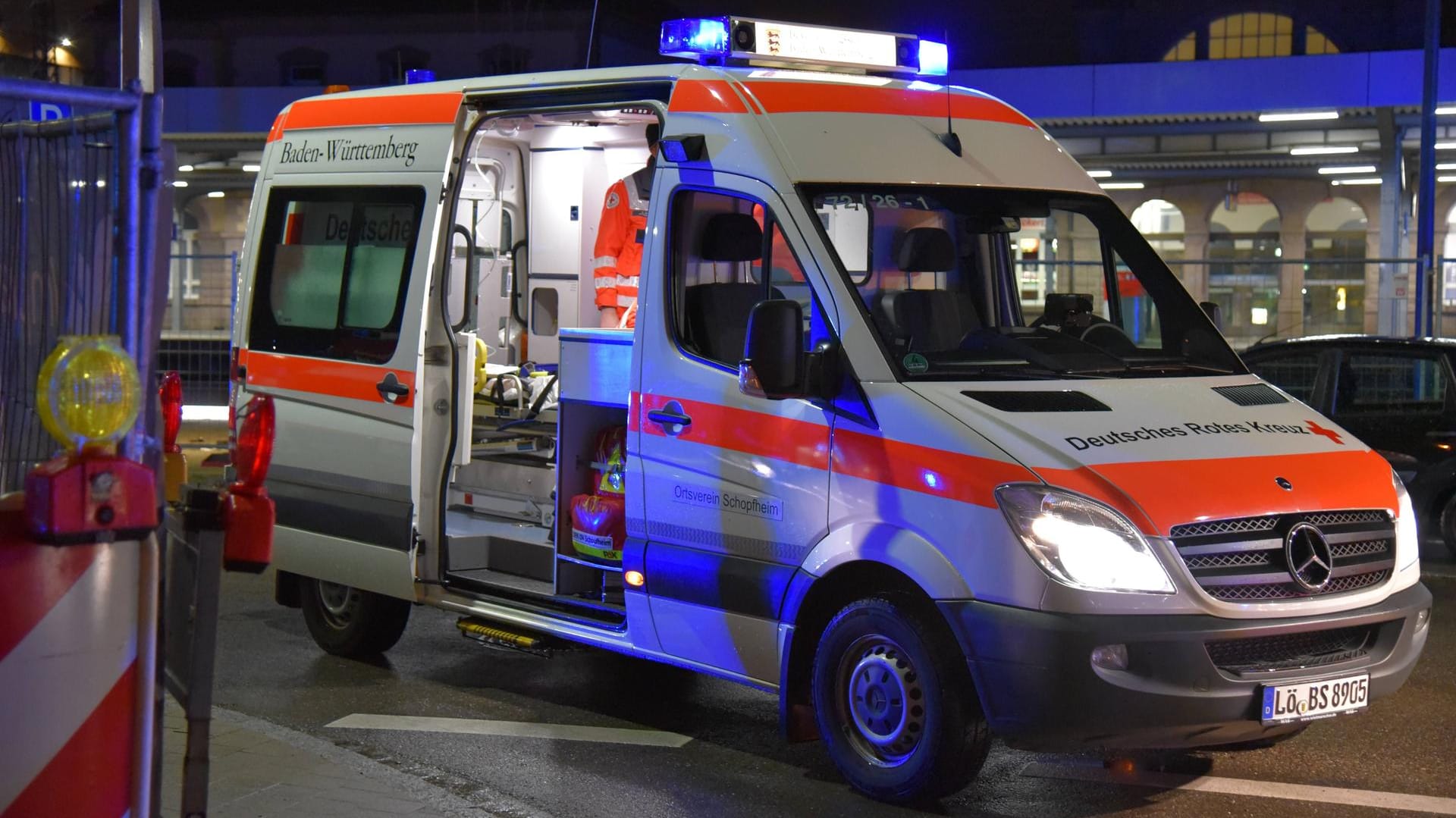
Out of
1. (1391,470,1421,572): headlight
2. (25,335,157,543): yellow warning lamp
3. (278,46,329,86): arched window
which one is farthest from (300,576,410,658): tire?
(278,46,329,86): arched window

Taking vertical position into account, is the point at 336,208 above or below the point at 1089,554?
above

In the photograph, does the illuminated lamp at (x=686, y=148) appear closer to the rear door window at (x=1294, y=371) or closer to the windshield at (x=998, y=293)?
the windshield at (x=998, y=293)

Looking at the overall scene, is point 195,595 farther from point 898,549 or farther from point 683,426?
point 683,426

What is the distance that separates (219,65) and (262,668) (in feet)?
147

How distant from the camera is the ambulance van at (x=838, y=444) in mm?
5285

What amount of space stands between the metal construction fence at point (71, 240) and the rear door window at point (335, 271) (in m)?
4.28

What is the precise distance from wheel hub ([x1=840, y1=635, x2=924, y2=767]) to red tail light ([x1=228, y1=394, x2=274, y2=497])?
2766mm

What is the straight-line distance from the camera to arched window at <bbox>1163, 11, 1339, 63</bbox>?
3884 centimetres

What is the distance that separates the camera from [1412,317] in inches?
668

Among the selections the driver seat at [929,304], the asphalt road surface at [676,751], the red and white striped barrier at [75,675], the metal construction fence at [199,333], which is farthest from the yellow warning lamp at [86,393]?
the metal construction fence at [199,333]

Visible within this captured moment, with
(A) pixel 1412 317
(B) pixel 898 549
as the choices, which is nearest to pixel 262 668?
(B) pixel 898 549

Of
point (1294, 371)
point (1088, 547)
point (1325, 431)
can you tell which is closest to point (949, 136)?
point (1325, 431)

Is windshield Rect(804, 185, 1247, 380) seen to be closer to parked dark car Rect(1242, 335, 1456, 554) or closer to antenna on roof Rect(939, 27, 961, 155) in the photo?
antenna on roof Rect(939, 27, 961, 155)

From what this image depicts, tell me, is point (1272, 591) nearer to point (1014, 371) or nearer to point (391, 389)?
point (1014, 371)
